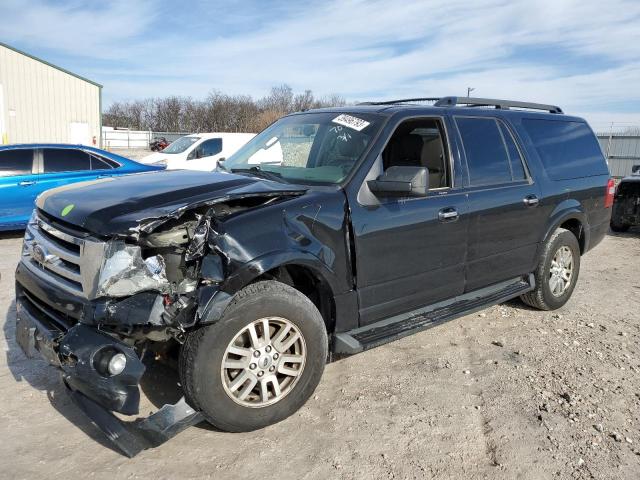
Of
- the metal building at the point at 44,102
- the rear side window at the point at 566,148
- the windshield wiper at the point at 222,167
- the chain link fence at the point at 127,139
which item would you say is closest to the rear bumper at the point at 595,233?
the rear side window at the point at 566,148

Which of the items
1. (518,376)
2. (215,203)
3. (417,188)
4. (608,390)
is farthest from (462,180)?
(215,203)

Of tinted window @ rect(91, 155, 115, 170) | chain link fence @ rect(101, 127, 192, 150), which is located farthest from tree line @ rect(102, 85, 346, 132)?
tinted window @ rect(91, 155, 115, 170)

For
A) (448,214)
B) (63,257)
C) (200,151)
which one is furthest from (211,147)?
(63,257)

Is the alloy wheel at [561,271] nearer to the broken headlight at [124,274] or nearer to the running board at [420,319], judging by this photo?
the running board at [420,319]

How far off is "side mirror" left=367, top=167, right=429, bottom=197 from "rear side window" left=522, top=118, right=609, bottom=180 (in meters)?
2.02

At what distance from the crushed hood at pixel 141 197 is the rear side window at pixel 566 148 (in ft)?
9.09

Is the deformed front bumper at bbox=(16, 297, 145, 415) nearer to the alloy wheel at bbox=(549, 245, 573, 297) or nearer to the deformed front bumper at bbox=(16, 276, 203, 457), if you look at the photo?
the deformed front bumper at bbox=(16, 276, 203, 457)

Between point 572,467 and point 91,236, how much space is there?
2.90 meters

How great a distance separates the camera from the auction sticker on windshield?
391 cm

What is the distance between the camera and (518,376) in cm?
398

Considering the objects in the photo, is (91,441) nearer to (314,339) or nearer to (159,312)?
(159,312)

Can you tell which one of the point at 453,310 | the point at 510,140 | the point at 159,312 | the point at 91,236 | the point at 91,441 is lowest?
the point at 91,441

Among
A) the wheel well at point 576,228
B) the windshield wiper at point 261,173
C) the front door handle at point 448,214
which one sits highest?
the windshield wiper at point 261,173

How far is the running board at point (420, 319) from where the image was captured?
11.5 ft
